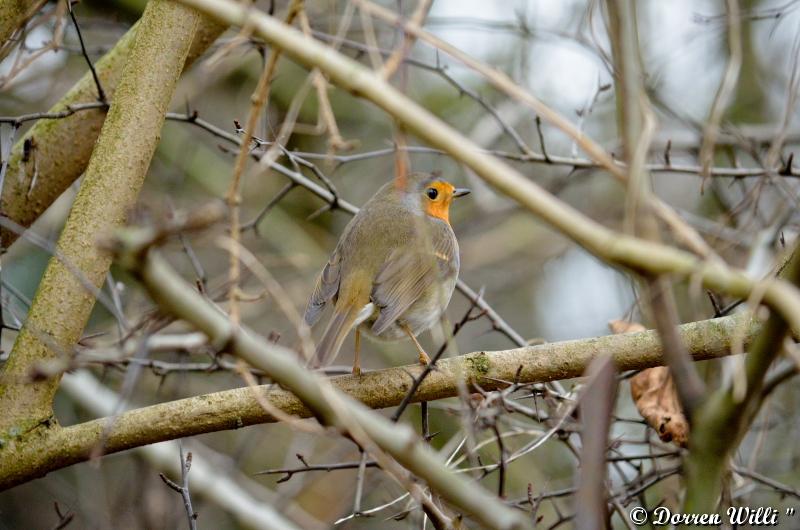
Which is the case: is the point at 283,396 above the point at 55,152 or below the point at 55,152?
below

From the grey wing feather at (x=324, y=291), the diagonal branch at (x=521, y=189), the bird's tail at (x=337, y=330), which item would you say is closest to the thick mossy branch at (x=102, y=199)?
the bird's tail at (x=337, y=330)

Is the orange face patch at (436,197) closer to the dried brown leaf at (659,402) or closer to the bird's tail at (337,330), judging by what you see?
the bird's tail at (337,330)

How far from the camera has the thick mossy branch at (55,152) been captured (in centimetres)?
372

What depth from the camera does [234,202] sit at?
1895 mm

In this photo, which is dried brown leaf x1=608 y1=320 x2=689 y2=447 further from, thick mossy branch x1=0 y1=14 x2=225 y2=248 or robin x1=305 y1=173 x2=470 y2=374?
thick mossy branch x1=0 y1=14 x2=225 y2=248

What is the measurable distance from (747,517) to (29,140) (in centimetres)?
329

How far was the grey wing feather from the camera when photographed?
3.83 metres

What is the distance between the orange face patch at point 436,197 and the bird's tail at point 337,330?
1.12 meters

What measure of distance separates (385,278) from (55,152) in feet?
5.19

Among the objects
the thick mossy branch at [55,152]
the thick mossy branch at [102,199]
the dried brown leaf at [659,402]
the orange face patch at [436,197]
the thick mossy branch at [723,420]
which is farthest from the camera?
the orange face patch at [436,197]

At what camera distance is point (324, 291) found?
12.9 ft

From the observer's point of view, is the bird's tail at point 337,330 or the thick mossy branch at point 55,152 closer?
the bird's tail at point 337,330

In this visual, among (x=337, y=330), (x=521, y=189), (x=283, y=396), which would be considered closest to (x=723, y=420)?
(x=521, y=189)

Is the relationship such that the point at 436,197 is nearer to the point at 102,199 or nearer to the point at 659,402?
the point at 659,402
